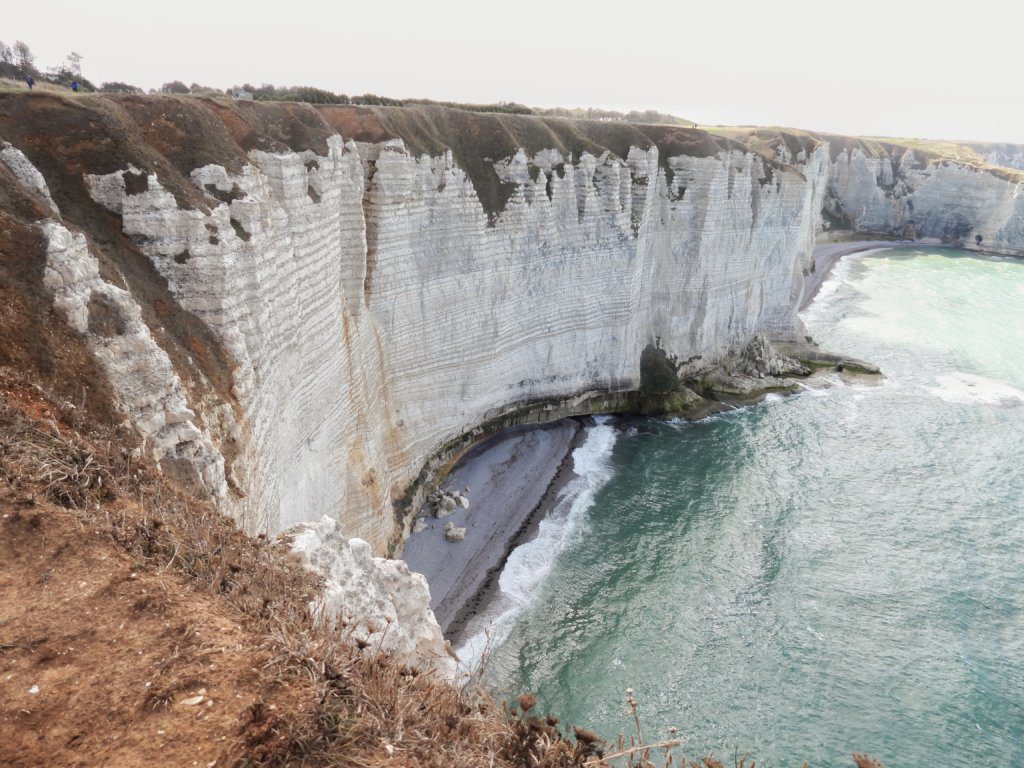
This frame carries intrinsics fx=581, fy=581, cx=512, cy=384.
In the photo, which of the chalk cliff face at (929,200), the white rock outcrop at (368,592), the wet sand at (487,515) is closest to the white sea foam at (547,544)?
the wet sand at (487,515)

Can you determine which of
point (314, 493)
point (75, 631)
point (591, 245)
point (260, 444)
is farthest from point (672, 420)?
point (75, 631)

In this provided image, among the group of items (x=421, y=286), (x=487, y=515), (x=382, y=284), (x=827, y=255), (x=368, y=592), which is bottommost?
(x=487, y=515)

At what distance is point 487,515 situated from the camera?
85.4 feet

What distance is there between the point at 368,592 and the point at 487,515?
1699cm

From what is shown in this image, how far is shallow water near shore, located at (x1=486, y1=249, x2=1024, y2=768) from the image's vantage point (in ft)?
56.3

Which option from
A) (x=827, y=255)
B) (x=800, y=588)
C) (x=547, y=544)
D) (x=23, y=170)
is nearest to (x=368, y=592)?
(x=23, y=170)

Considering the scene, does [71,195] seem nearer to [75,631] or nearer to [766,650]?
[75,631]

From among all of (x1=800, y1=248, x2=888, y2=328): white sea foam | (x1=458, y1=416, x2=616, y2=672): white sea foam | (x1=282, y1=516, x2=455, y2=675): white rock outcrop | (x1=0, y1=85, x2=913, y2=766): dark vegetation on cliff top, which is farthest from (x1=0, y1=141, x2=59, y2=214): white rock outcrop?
(x1=800, y1=248, x2=888, y2=328): white sea foam

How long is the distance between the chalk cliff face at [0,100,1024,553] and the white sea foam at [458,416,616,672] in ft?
13.7

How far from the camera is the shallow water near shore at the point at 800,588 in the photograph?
17.2 metres

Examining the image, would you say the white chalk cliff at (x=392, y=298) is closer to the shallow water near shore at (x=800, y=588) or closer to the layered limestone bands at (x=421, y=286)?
the layered limestone bands at (x=421, y=286)

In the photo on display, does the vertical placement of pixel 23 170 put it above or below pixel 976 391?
above

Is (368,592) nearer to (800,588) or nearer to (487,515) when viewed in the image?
(487,515)

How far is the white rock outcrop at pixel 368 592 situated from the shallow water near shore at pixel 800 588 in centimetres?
891
